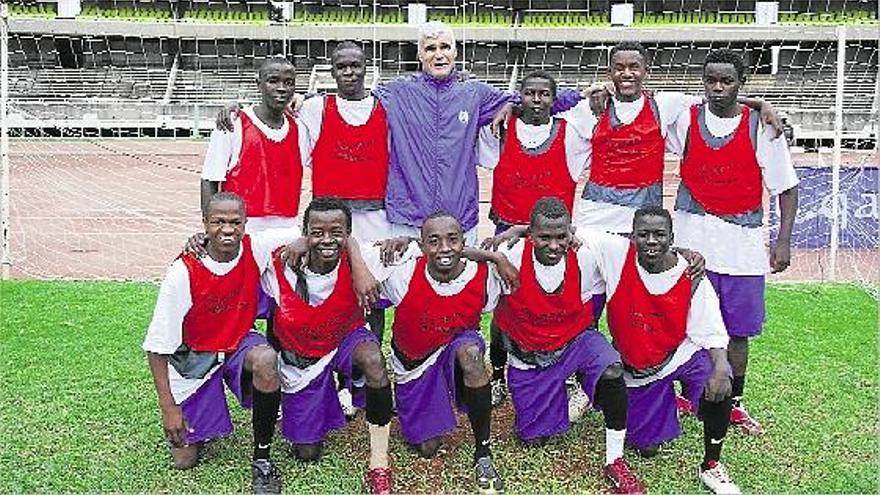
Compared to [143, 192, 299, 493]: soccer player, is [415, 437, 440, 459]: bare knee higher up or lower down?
lower down

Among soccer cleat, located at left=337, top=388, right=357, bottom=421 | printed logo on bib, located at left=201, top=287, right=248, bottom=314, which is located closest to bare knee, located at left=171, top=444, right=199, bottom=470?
printed logo on bib, located at left=201, top=287, right=248, bottom=314

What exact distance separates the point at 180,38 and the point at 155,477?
2811 centimetres

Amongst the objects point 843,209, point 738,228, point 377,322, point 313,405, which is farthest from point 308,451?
point 843,209

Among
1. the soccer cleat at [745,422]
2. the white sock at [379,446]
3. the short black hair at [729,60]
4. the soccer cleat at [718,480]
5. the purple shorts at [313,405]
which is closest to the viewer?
the soccer cleat at [718,480]

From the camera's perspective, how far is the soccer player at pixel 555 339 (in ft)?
13.3

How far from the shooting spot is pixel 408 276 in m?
4.20

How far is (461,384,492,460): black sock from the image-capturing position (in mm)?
4027

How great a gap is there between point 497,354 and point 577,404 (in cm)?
45

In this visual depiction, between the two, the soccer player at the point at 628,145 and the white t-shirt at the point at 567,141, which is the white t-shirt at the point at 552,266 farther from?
the white t-shirt at the point at 567,141

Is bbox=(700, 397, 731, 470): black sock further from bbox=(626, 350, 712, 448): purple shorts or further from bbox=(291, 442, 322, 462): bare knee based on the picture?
bbox=(291, 442, 322, 462): bare knee

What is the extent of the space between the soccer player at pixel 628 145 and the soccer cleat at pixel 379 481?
60.4 inches

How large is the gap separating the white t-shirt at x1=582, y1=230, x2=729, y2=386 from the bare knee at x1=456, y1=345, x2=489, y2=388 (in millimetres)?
636

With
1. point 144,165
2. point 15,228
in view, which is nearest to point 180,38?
point 144,165

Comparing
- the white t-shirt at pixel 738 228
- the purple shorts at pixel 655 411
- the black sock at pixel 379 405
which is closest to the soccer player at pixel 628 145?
the white t-shirt at pixel 738 228
